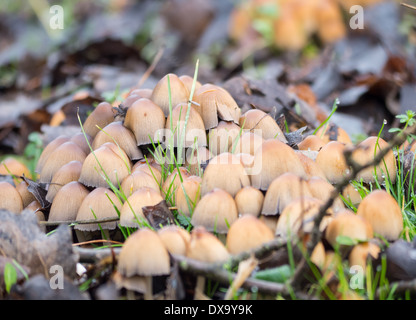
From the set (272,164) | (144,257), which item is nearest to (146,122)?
(272,164)

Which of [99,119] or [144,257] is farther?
[99,119]

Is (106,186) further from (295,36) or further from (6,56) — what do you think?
(6,56)

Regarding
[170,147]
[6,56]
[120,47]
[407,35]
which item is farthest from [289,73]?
[6,56]

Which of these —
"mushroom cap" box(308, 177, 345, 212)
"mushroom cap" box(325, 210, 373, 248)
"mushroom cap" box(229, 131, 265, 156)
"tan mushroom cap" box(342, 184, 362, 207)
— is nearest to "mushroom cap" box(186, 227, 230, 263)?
"mushroom cap" box(325, 210, 373, 248)

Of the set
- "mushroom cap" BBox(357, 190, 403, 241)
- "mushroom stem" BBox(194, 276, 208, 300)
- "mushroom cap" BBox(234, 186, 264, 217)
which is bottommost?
"mushroom stem" BBox(194, 276, 208, 300)

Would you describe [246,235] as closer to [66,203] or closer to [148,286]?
[148,286]

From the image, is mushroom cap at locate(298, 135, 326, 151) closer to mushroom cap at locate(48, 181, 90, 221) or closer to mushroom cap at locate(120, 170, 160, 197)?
mushroom cap at locate(120, 170, 160, 197)
